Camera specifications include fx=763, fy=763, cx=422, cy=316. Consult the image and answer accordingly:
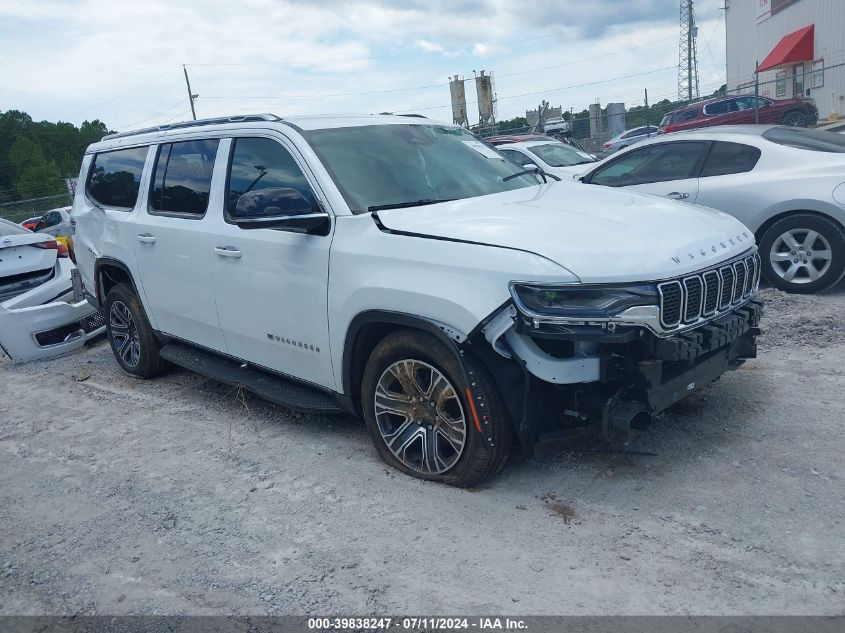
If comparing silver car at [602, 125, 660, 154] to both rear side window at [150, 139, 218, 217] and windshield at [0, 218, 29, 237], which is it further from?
rear side window at [150, 139, 218, 217]

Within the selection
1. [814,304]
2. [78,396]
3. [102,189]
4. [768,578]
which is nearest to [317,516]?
[768,578]

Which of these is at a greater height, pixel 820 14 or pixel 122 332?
pixel 820 14

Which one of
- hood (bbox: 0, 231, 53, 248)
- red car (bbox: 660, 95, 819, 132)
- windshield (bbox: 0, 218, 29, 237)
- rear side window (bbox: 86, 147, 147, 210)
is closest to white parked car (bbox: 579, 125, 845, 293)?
rear side window (bbox: 86, 147, 147, 210)

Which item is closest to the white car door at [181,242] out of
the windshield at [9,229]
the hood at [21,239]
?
the hood at [21,239]

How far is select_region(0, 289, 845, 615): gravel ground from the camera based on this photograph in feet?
10.3

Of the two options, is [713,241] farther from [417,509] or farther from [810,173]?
[810,173]

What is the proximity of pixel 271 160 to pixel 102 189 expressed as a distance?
2.68 m

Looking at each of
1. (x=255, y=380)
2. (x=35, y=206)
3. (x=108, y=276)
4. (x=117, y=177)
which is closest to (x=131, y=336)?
(x=108, y=276)

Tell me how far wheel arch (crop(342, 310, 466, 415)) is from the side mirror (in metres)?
0.60

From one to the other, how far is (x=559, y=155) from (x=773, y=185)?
6765 mm

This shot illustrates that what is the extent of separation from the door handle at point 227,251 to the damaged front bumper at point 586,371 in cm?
197

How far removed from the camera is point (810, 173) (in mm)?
7148

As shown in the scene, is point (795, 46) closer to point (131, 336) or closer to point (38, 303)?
point (38, 303)

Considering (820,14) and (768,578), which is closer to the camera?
(768,578)
